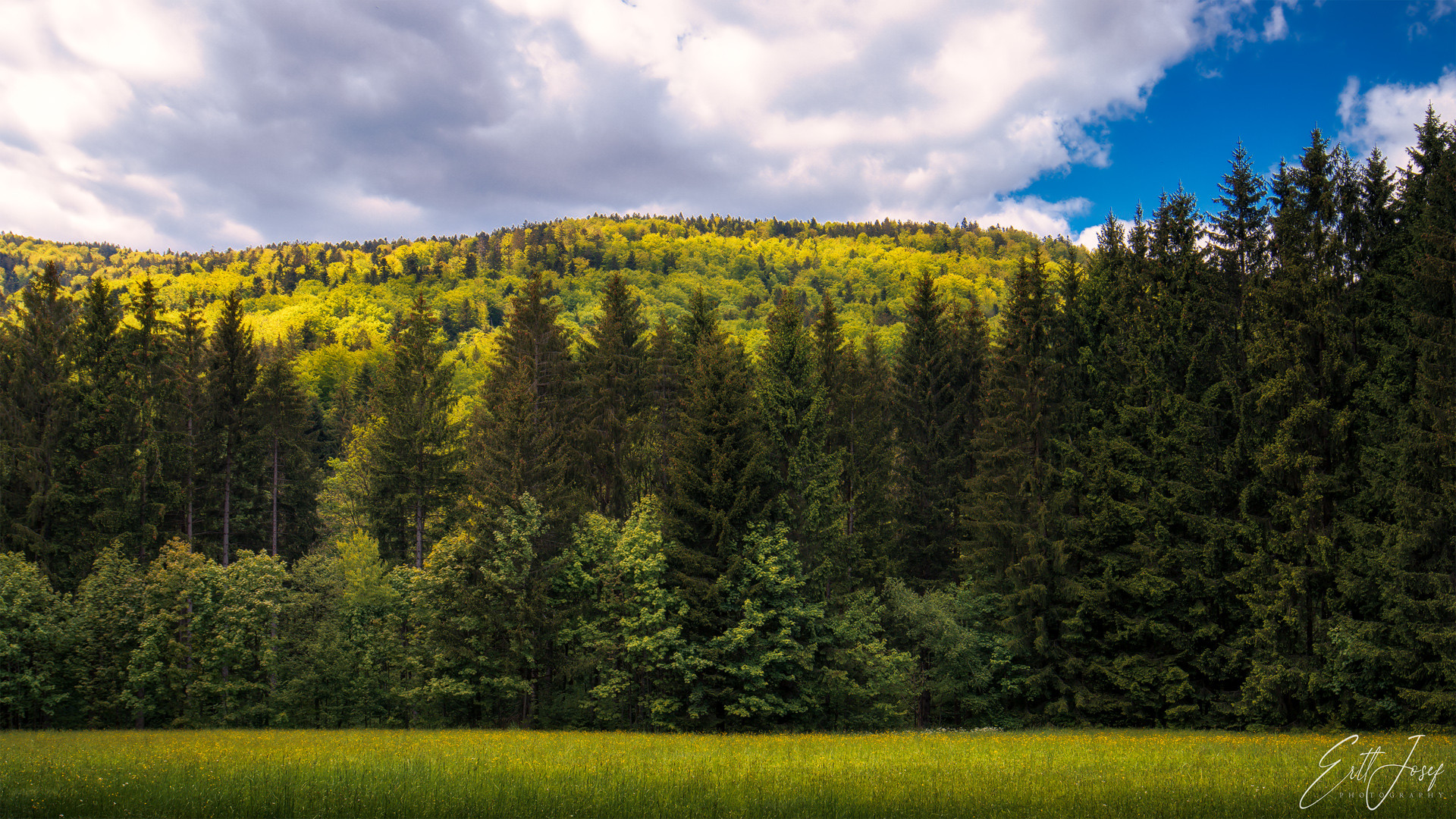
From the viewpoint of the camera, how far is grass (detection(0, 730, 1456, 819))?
1120 cm

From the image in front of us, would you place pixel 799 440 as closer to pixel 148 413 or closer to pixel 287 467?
pixel 148 413

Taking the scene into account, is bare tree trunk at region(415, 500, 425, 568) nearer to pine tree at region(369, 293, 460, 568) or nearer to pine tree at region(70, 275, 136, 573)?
pine tree at region(369, 293, 460, 568)

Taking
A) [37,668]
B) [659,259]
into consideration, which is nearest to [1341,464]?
[37,668]

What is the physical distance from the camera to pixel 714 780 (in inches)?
509

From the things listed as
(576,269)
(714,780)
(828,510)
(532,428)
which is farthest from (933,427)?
(576,269)

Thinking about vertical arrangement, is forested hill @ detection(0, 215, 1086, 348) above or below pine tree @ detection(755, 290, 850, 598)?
above

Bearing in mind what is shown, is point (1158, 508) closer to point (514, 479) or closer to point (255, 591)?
point (514, 479)

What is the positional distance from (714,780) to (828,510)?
18.8m

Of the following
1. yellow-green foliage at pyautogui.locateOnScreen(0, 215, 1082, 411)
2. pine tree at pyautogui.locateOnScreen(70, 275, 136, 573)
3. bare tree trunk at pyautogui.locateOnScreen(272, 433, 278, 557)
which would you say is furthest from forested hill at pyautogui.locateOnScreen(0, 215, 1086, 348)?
pine tree at pyautogui.locateOnScreen(70, 275, 136, 573)

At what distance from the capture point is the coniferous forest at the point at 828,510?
947 inches

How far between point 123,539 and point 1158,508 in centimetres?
4443

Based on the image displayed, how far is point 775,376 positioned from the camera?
31312mm

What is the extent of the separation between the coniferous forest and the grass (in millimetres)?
8433

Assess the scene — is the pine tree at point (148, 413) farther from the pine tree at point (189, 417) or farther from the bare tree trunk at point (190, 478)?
the bare tree trunk at point (190, 478)
